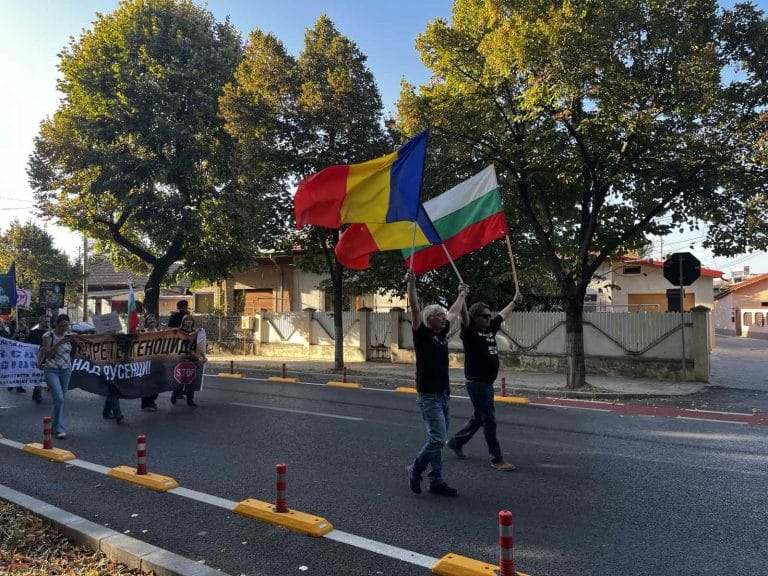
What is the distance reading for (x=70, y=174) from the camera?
953 inches

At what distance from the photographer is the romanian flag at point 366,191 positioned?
23.1 feet

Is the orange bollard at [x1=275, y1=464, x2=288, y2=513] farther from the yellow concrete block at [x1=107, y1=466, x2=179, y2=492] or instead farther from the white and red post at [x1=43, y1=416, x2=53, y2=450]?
the white and red post at [x1=43, y1=416, x2=53, y2=450]

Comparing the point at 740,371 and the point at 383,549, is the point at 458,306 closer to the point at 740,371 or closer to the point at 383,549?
the point at 383,549

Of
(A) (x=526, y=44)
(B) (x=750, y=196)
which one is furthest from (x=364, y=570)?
(B) (x=750, y=196)

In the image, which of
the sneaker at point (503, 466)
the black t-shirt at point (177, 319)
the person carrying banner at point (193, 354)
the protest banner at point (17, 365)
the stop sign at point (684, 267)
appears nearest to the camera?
the sneaker at point (503, 466)

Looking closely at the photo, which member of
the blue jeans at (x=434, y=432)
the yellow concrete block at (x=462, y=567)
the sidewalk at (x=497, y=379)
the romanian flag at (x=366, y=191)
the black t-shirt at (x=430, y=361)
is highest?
the romanian flag at (x=366, y=191)

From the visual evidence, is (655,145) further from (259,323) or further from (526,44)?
(259,323)

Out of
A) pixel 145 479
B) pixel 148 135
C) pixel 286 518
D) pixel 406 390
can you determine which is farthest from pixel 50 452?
pixel 148 135

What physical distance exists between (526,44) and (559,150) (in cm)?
284

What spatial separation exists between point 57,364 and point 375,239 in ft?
17.4

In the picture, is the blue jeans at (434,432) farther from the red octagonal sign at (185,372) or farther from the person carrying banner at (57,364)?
the red octagonal sign at (185,372)

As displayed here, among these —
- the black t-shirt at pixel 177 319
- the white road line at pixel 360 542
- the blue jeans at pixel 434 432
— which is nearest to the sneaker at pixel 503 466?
the blue jeans at pixel 434 432

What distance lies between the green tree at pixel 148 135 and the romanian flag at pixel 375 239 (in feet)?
46.2

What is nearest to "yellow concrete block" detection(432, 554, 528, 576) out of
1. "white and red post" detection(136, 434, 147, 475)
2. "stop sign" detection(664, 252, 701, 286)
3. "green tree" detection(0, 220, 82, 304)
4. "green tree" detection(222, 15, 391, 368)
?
"white and red post" detection(136, 434, 147, 475)
